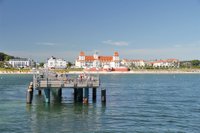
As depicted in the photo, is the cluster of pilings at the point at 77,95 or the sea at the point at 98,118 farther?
the cluster of pilings at the point at 77,95

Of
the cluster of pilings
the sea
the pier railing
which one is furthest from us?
the cluster of pilings

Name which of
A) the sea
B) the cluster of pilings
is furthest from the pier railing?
the sea

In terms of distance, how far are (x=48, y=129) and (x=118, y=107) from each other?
15035 millimetres

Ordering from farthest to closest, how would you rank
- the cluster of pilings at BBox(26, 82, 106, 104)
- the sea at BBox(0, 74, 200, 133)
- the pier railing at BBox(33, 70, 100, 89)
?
the cluster of pilings at BBox(26, 82, 106, 104) < the pier railing at BBox(33, 70, 100, 89) < the sea at BBox(0, 74, 200, 133)

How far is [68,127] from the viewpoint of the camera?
29.2 meters

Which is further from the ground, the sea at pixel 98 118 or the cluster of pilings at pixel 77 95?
the cluster of pilings at pixel 77 95

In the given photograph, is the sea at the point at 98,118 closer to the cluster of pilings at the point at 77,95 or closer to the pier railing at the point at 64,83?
the cluster of pilings at the point at 77,95

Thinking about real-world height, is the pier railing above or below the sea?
above

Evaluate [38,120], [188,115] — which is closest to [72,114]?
[38,120]

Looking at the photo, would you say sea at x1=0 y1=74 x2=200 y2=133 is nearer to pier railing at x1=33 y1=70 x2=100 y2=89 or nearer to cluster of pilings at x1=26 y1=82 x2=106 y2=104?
cluster of pilings at x1=26 y1=82 x2=106 y2=104

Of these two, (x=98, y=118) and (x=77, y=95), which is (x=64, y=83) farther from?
(x=98, y=118)

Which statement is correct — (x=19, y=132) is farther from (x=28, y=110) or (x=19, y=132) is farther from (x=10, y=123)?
(x=28, y=110)

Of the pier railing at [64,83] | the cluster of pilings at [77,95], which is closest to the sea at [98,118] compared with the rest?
the cluster of pilings at [77,95]

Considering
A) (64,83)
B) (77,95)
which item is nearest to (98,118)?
(64,83)
